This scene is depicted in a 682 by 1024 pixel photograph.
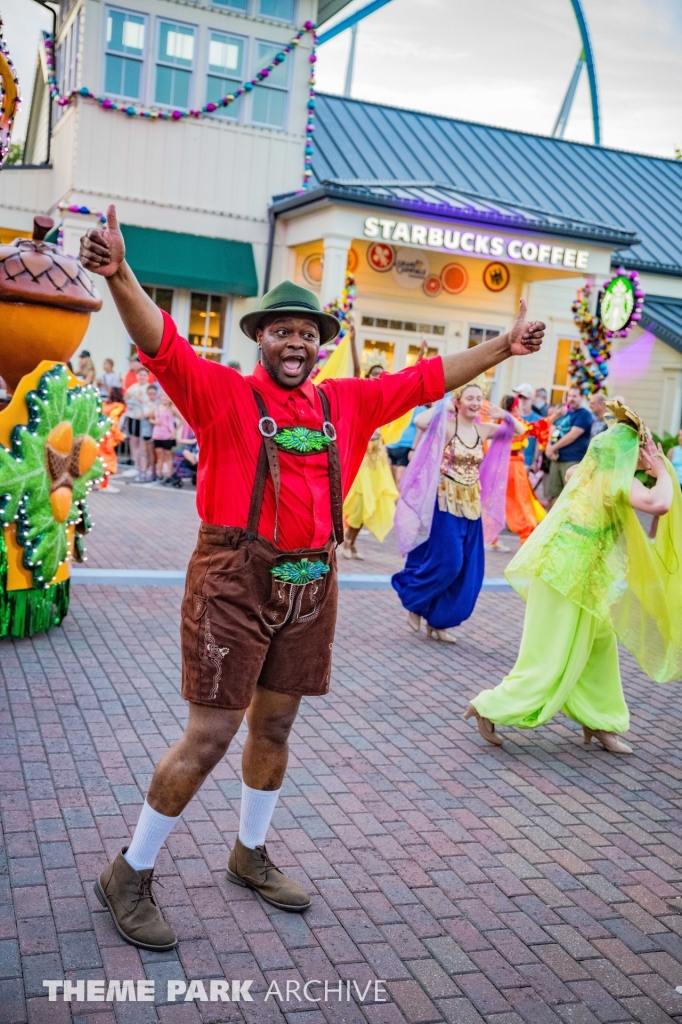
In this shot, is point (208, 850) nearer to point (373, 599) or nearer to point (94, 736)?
point (94, 736)

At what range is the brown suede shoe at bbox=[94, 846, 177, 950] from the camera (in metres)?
3.28

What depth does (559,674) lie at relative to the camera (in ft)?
17.3

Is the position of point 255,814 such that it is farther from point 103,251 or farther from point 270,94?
point 270,94

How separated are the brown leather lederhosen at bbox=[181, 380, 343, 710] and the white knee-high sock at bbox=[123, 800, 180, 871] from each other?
42 centimetres

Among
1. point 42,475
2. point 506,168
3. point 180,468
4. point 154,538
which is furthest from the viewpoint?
point 506,168

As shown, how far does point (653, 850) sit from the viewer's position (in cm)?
445

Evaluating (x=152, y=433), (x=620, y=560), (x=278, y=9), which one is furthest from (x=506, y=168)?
(x=620, y=560)

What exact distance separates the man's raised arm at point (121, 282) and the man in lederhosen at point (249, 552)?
0.37 ft

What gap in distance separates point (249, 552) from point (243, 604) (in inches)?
6.8

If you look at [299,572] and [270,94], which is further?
[270,94]

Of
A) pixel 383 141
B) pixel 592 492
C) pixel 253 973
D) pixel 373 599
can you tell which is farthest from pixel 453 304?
pixel 253 973

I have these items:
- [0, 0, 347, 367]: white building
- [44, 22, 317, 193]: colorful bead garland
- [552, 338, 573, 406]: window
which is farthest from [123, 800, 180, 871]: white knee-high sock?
[552, 338, 573, 406]: window

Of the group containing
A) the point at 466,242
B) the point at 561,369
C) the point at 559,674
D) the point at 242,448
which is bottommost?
the point at 559,674

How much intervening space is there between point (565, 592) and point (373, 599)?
12.8 feet
